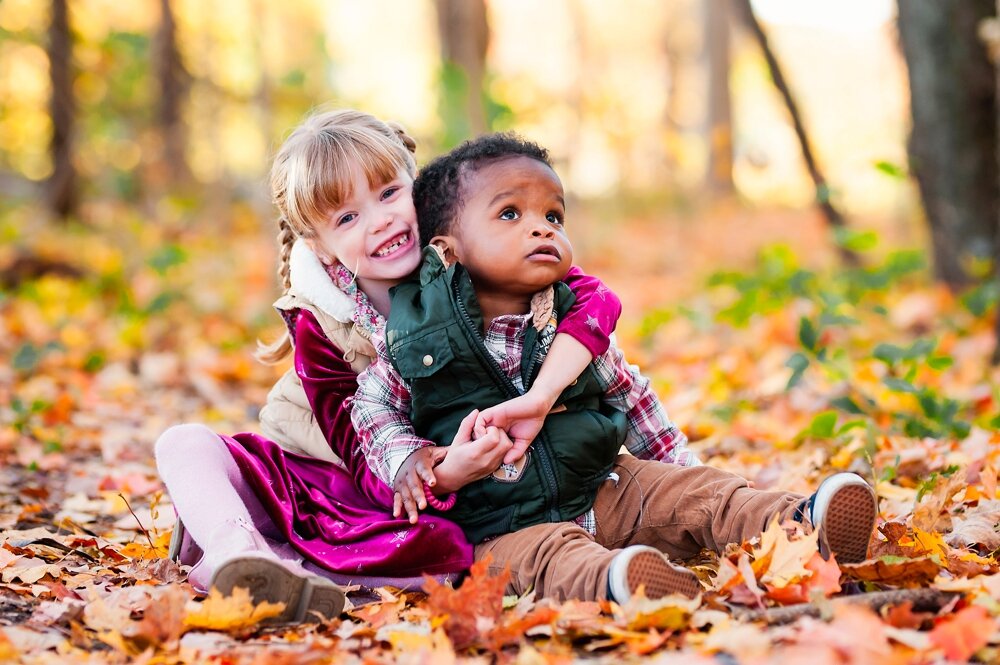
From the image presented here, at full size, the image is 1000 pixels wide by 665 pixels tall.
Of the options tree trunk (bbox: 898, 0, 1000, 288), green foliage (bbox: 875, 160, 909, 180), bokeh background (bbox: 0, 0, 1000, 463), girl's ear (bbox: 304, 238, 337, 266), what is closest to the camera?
girl's ear (bbox: 304, 238, 337, 266)

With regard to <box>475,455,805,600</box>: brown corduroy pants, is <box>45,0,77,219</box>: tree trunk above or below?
above

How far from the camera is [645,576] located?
73.0 inches

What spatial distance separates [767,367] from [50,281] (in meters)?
5.13

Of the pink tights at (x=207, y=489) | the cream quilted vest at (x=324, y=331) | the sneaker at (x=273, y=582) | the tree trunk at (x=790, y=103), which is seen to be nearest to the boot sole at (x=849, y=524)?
the sneaker at (x=273, y=582)

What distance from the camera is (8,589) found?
2197mm

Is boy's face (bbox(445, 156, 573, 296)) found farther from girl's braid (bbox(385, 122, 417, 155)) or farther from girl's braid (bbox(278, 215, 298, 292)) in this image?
girl's braid (bbox(278, 215, 298, 292))

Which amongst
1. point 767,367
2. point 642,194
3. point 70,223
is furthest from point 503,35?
point 767,367

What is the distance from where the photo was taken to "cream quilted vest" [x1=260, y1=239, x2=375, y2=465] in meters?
2.40

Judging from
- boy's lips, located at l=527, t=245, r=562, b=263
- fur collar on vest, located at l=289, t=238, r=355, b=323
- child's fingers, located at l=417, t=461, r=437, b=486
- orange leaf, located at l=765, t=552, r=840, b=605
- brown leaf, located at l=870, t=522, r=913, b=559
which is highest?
boy's lips, located at l=527, t=245, r=562, b=263

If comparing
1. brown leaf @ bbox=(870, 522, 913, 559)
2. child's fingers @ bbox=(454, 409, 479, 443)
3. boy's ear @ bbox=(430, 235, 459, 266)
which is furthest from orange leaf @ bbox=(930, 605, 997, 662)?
boy's ear @ bbox=(430, 235, 459, 266)

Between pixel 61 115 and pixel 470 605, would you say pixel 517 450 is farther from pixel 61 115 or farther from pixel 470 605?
pixel 61 115

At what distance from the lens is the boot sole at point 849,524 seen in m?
2.01

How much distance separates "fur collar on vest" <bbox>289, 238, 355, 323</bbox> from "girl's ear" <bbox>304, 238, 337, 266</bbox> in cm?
1

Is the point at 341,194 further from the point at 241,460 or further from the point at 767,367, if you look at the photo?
the point at 767,367
